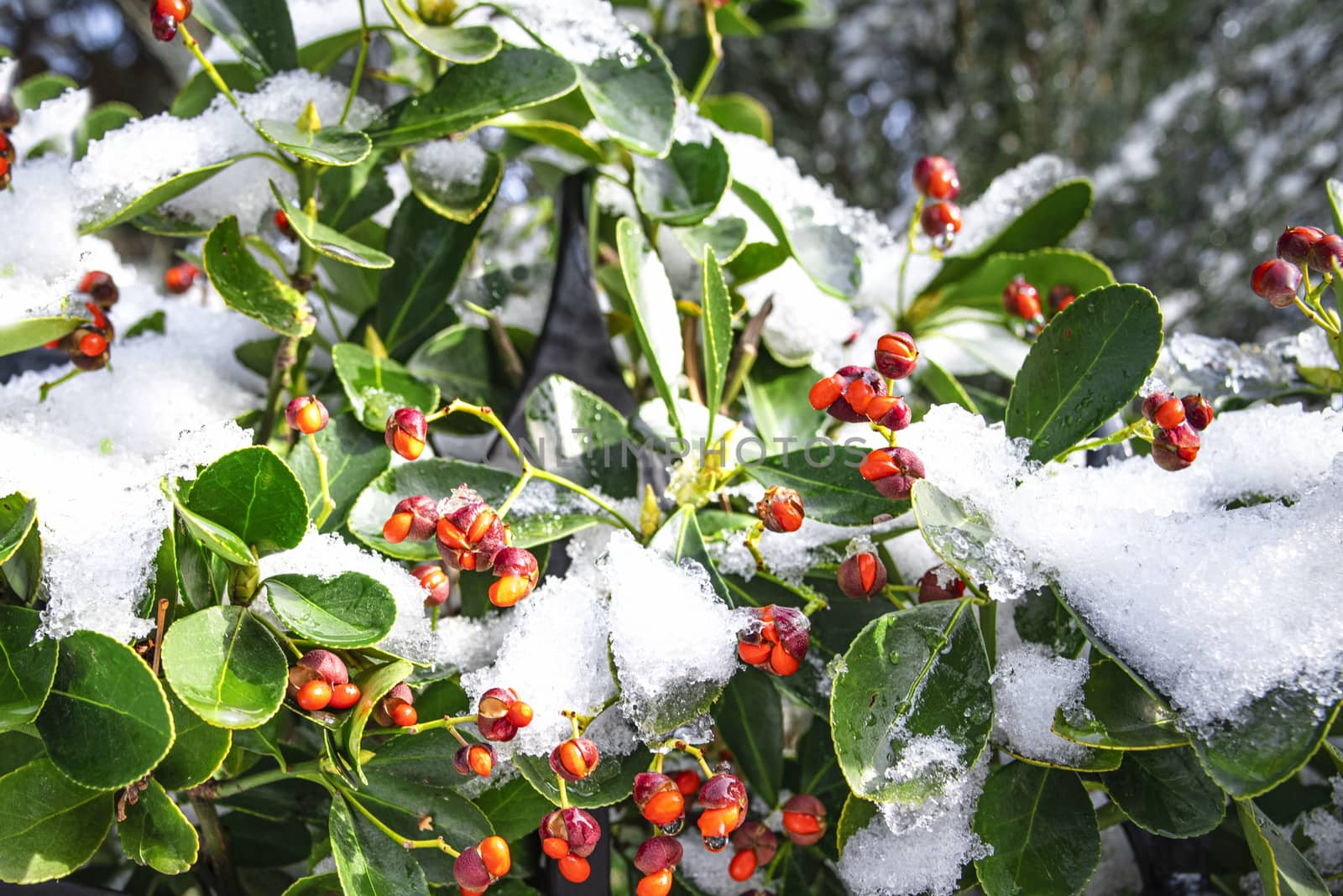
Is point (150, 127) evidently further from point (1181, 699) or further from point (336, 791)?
point (1181, 699)

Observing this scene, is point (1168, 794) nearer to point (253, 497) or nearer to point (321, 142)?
point (253, 497)

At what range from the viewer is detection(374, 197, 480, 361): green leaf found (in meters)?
0.76

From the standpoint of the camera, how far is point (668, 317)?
0.67 m

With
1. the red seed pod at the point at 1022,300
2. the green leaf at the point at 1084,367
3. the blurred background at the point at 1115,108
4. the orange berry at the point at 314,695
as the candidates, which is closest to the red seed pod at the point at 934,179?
the red seed pod at the point at 1022,300

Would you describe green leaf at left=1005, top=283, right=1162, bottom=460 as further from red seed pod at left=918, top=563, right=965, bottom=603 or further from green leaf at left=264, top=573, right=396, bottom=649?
green leaf at left=264, top=573, right=396, bottom=649

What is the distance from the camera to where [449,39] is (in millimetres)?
695

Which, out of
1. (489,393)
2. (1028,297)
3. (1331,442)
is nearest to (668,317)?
(489,393)

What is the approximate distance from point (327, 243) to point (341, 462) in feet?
0.47

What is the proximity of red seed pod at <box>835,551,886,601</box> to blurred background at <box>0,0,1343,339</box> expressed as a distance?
1701 mm

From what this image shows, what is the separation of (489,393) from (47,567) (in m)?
0.33

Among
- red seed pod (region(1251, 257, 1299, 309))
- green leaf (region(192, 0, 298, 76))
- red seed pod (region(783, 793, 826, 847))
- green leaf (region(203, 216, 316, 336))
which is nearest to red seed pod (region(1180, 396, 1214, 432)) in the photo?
red seed pod (region(1251, 257, 1299, 309))

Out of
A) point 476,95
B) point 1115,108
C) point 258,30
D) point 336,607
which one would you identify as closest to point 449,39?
point 476,95

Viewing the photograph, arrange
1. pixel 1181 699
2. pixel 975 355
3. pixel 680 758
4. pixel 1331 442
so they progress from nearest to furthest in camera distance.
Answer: pixel 1181 699 → pixel 1331 442 → pixel 680 758 → pixel 975 355

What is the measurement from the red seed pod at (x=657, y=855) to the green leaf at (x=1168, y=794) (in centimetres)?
25
